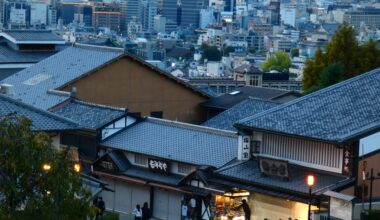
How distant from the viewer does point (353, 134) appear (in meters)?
18.2

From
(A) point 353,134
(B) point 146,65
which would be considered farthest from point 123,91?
(A) point 353,134

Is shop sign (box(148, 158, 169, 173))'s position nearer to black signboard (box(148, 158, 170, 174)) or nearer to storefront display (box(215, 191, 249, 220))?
black signboard (box(148, 158, 170, 174))

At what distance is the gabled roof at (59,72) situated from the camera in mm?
28125

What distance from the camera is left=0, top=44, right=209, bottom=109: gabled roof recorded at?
92.3ft

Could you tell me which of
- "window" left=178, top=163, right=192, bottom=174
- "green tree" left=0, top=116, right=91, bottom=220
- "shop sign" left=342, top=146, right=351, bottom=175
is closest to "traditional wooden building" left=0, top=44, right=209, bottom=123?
"window" left=178, top=163, right=192, bottom=174

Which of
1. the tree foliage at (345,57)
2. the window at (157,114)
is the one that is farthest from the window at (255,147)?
the tree foliage at (345,57)

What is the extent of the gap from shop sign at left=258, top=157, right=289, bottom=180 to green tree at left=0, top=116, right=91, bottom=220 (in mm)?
8004

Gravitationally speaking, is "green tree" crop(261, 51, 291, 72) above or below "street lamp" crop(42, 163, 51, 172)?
below

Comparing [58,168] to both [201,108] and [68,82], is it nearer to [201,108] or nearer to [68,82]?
[68,82]

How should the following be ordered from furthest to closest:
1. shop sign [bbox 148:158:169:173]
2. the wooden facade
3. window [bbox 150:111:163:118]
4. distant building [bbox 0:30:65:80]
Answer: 1. distant building [bbox 0:30:65:80]
2. window [bbox 150:111:163:118]
3. the wooden facade
4. shop sign [bbox 148:158:169:173]

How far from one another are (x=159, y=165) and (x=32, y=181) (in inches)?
422

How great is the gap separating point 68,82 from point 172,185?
776 cm

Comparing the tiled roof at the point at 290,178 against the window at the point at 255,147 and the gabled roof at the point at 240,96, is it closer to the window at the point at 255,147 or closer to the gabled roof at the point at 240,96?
the window at the point at 255,147

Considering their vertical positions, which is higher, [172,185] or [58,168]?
[58,168]
